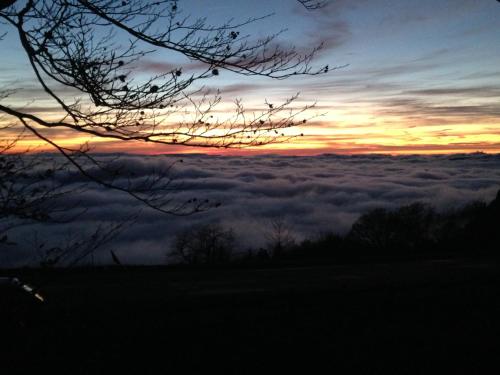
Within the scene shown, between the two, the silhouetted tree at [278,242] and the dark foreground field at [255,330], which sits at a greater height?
the dark foreground field at [255,330]

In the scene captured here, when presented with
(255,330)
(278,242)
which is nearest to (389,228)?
(278,242)

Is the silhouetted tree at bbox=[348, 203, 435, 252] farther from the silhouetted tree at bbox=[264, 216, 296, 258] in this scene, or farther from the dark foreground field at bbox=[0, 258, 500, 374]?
the dark foreground field at bbox=[0, 258, 500, 374]

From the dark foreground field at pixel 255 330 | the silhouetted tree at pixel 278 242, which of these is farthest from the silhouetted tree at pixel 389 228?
the dark foreground field at pixel 255 330

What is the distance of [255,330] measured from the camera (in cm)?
651

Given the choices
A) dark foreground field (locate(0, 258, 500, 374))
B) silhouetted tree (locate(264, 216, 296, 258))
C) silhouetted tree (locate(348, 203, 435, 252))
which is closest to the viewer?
dark foreground field (locate(0, 258, 500, 374))

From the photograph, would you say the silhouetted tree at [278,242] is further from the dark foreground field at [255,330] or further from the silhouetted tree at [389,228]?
the dark foreground field at [255,330]

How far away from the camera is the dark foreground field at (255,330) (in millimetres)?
5387

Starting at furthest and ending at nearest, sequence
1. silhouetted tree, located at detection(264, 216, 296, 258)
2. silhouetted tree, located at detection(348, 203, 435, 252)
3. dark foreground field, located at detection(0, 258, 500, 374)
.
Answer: silhouetted tree, located at detection(348, 203, 435, 252) < silhouetted tree, located at detection(264, 216, 296, 258) < dark foreground field, located at detection(0, 258, 500, 374)

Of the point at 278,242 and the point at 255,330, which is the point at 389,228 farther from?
the point at 255,330

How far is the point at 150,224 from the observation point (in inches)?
5108

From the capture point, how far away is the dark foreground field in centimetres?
539

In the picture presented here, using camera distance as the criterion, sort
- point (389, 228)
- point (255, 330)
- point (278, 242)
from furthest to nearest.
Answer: point (389, 228), point (278, 242), point (255, 330)

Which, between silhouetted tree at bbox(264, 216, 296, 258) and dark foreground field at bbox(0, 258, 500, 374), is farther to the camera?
silhouetted tree at bbox(264, 216, 296, 258)

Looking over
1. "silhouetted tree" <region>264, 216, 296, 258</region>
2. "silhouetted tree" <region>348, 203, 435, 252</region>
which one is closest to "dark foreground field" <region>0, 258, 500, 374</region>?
"silhouetted tree" <region>264, 216, 296, 258</region>
